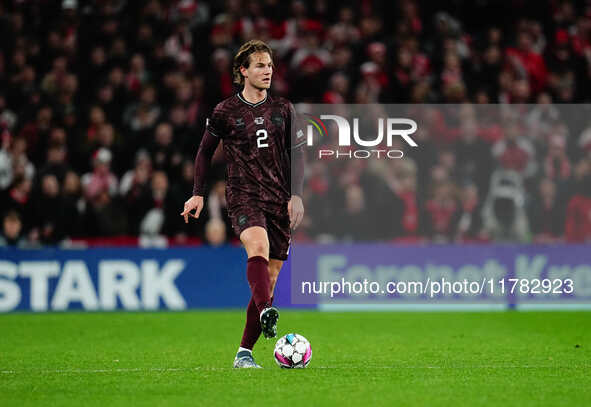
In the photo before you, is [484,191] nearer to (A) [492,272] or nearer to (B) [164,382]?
(A) [492,272]

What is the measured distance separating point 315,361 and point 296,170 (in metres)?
1.53

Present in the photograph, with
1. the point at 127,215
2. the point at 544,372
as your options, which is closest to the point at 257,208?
the point at 544,372

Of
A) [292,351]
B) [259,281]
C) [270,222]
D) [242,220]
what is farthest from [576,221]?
[259,281]

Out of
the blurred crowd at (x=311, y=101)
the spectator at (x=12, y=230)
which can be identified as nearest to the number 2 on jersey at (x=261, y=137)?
the blurred crowd at (x=311, y=101)

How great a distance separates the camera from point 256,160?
7246 millimetres

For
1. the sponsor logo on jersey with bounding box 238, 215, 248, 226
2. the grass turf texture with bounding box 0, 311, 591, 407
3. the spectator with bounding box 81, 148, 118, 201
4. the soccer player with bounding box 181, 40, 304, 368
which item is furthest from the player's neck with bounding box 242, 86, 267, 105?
the spectator with bounding box 81, 148, 118, 201

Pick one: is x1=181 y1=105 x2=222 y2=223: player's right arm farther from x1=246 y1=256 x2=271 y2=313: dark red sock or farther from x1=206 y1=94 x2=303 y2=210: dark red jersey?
x1=246 y1=256 x2=271 y2=313: dark red sock

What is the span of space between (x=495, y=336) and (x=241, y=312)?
13.6 feet

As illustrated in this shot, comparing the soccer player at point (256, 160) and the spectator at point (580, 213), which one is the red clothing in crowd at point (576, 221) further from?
the soccer player at point (256, 160)

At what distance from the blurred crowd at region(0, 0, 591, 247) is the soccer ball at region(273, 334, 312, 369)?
5718 mm

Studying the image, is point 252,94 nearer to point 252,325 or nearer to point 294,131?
point 294,131

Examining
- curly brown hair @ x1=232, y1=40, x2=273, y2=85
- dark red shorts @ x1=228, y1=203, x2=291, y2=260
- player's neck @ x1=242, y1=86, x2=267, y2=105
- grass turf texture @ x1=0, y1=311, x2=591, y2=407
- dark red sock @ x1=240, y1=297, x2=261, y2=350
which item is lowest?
grass turf texture @ x1=0, y1=311, x2=591, y2=407

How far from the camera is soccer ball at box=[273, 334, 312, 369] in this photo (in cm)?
707

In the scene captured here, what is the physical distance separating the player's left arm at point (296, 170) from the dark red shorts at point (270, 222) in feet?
0.24
